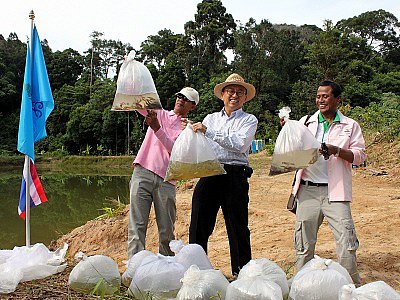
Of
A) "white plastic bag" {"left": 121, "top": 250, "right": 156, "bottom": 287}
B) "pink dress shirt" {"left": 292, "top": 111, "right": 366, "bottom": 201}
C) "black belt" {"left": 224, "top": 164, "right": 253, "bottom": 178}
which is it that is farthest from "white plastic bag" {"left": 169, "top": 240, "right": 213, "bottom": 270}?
"pink dress shirt" {"left": 292, "top": 111, "right": 366, "bottom": 201}

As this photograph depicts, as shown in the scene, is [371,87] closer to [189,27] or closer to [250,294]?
[189,27]

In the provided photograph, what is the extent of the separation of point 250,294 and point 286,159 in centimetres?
94

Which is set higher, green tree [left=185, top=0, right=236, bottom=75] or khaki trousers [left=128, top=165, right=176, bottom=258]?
green tree [left=185, top=0, right=236, bottom=75]

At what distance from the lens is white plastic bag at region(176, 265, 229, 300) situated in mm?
1848

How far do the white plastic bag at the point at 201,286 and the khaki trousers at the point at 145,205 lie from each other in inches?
38.7

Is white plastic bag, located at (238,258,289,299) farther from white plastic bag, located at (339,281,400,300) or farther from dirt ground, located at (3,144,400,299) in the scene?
dirt ground, located at (3,144,400,299)

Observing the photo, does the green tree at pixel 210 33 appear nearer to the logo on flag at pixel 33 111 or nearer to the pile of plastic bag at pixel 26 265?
the logo on flag at pixel 33 111

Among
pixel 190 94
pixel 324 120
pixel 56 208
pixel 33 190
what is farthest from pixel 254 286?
pixel 56 208

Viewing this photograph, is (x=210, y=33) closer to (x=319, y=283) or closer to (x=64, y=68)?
(x=64, y=68)

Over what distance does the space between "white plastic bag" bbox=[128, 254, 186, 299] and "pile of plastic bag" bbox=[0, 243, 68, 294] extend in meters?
0.67

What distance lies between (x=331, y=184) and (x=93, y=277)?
138cm

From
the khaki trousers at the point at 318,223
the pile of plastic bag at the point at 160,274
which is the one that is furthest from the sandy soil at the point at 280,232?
the pile of plastic bag at the point at 160,274

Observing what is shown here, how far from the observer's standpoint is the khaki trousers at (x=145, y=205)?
289 cm

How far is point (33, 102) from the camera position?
3.59 meters
